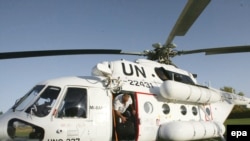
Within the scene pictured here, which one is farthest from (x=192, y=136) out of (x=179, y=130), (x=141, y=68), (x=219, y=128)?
(x=141, y=68)

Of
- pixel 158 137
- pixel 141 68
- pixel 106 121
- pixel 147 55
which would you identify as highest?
pixel 147 55

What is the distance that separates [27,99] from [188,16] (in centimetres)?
487

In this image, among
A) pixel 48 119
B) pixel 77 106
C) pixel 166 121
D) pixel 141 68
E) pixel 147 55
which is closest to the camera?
pixel 48 119

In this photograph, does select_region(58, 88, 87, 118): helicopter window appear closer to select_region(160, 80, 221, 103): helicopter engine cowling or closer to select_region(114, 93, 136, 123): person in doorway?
select_region(114, 93, 136, 123): person in doorway

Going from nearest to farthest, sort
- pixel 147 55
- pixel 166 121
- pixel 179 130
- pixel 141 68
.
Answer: pixel 179 130, pixel 166 121, pixel 141 68, pixel 147 55

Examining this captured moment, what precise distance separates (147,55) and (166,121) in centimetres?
320

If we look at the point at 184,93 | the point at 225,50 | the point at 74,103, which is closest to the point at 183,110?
the point at 184,93

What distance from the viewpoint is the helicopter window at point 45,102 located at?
6371 mm

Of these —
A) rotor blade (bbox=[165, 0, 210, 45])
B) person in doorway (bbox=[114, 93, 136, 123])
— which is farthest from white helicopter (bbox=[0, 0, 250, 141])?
person in doorway (bbox=[114, 93, 136, 123])

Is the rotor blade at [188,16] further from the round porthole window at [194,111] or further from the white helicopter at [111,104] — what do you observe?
the round porthole window at [194,111]

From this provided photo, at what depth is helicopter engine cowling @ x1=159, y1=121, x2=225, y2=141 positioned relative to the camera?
749 centimetres

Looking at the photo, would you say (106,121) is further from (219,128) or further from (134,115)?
(219,128)

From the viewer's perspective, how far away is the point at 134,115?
24.6 ft

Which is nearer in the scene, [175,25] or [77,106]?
[77,106]
